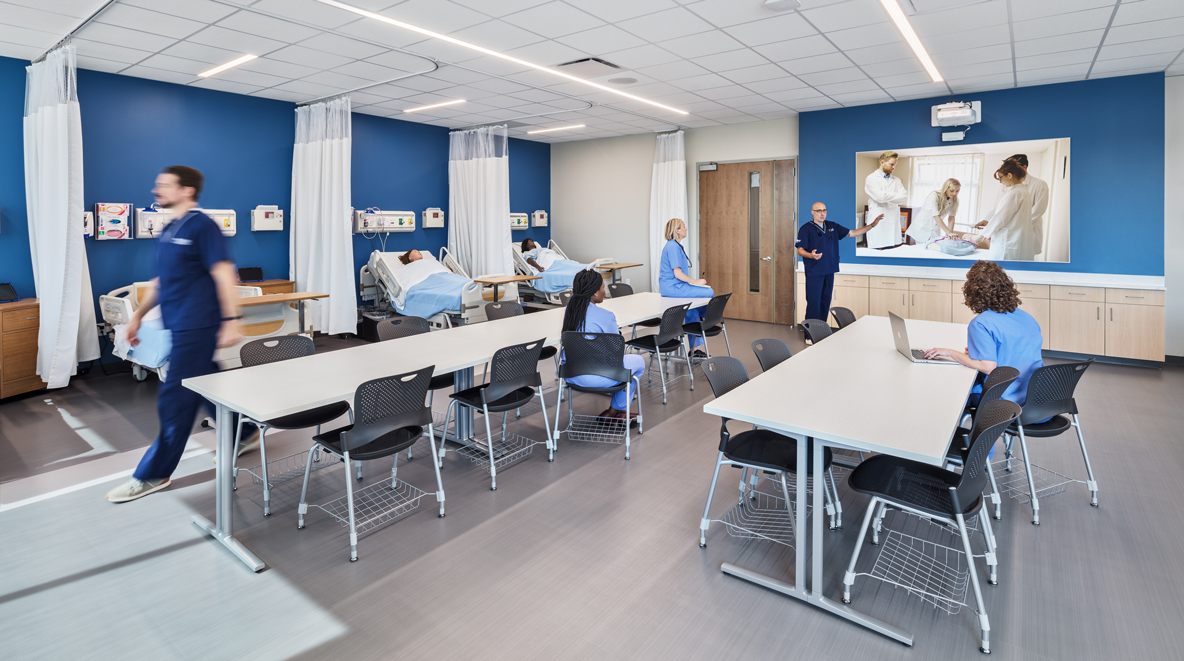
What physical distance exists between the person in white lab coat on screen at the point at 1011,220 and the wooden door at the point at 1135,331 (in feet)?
3.25

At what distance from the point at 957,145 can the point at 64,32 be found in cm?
857

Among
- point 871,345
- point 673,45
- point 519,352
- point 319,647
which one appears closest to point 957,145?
point 673,45

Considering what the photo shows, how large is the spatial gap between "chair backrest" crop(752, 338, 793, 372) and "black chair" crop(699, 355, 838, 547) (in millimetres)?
371

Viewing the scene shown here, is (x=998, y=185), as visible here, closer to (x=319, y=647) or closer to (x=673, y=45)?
(x=673, y=45)

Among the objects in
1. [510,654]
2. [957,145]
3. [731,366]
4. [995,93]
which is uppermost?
[995,93]

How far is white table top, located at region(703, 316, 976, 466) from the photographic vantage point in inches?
87.4

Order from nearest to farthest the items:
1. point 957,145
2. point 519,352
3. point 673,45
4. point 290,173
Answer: point 519,352, point 673,45, point 957,145, point 290,173

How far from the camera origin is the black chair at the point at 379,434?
8.93 ft

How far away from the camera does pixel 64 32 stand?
190 inches

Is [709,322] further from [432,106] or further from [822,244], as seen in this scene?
[432,106]

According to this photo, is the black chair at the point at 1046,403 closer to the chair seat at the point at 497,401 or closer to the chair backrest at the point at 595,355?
the chair backrest at the point at 595,355

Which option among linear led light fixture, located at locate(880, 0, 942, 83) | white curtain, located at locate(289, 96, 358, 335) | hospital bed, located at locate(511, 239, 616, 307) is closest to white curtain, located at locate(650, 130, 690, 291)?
hospital bed, located at locate(511, 239, 616, 307)

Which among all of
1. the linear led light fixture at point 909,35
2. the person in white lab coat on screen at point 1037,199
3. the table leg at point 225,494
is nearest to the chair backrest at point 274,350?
the table leg at point 225,494

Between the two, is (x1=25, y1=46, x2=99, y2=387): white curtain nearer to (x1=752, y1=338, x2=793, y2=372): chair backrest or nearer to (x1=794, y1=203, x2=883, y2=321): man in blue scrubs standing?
(x1=752, y1=338, x2=793, y2=372): chair backrest
